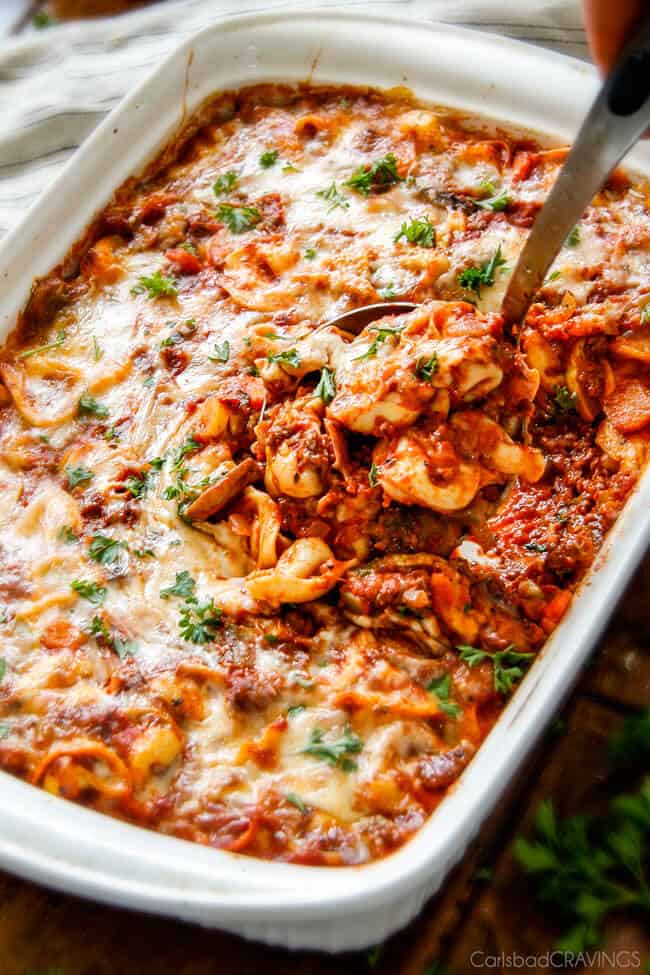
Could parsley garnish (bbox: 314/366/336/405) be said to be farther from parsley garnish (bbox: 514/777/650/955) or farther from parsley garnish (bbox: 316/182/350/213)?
parsley garnish (bbox: 514/777/650/955)

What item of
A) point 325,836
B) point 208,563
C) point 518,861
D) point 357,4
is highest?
point 357,4

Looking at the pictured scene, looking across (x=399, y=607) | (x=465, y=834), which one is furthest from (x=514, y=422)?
(x=465, y=834)

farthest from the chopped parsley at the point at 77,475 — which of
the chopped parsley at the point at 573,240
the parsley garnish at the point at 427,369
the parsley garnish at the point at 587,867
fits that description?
the chopped parsley at the point at 573,240

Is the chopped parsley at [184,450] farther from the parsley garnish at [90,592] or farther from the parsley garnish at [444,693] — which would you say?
the parsley garnish at [444,693]

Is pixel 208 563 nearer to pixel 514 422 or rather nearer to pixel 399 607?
pixel 399 607

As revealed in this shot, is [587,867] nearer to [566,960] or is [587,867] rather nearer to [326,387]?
[566,960]

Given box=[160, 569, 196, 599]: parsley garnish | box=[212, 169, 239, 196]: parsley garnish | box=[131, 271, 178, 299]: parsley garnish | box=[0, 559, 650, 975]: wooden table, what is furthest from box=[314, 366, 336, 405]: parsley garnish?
box=[0, 559, 650, 975]: wooden table

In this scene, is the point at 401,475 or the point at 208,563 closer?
the point at 401,475
